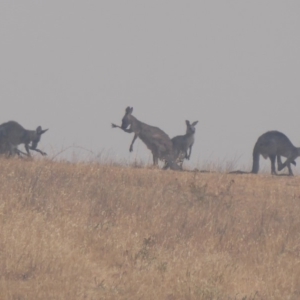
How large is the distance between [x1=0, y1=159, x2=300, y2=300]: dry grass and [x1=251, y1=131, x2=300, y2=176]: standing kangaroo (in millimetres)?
3878

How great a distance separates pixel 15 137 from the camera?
2178 cm

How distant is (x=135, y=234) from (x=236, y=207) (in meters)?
3.24

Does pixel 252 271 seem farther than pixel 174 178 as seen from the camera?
No

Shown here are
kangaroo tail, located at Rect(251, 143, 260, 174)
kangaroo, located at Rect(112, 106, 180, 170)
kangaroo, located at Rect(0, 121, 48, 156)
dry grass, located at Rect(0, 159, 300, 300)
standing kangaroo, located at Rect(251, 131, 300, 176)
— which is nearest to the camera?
dry grass, located at Rect(0, 159, 300, 300)

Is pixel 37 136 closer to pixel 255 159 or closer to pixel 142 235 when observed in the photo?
pixel 255 159

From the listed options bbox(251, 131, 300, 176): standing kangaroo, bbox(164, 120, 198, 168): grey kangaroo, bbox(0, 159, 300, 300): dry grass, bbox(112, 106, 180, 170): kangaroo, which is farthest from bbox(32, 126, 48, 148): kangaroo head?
bbox(0, 159, 300, 300): dry grass

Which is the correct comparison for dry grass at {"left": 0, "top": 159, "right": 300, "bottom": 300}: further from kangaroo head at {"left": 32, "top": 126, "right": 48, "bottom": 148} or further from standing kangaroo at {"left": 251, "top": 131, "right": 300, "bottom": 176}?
kangaroo head at {"left": 32, "top": 126, "right": 48, "bottom": 148}

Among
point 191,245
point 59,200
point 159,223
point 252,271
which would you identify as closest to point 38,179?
point 59,200

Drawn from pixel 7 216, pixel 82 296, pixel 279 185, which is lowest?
pixel 82 296

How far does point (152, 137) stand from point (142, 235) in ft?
36.3

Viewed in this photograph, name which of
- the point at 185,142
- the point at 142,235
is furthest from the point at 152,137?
the point at 142,235

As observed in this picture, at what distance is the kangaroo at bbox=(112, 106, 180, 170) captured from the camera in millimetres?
21422

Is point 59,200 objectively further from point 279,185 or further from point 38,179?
point 279,185

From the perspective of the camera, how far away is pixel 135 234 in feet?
37.6
